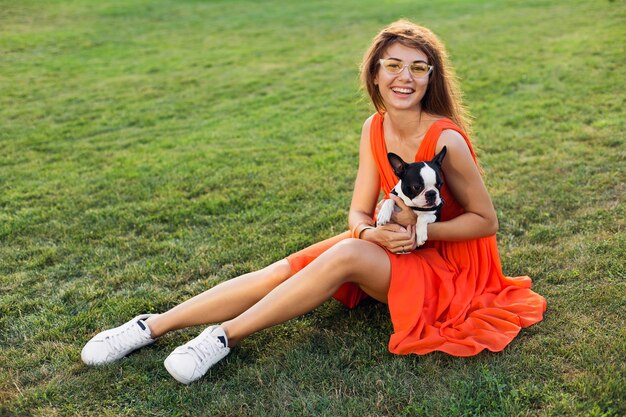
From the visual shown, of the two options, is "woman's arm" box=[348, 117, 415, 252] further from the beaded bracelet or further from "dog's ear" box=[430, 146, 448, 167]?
"dog's ear" box=[430, 146, 448, 167]

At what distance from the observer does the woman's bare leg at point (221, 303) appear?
3.20 meters

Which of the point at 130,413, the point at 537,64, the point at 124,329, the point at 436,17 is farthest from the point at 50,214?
the point at 436,17

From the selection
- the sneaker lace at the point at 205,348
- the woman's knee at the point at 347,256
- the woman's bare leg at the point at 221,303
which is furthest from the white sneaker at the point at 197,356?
the woman's knee at the point at 347,256

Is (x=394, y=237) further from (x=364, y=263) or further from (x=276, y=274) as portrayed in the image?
(x=276, y=274)

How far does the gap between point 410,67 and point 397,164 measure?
1.64ft

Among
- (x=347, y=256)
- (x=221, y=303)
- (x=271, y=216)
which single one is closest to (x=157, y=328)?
(x=221, y=303)

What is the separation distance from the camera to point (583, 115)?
23.4ft

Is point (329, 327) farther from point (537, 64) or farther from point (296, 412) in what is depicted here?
point (537, 64)

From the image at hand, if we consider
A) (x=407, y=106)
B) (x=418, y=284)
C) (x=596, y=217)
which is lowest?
(x=596, y=217)

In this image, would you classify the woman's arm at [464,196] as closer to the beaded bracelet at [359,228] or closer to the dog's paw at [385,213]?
Result: the dog's paw at [385,213]

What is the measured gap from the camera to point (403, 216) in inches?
124

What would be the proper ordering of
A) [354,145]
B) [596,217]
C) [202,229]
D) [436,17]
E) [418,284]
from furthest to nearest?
1. [436,17]
2. [354,145]
3. [202,229]
4. [596,217]
5. [418,284]

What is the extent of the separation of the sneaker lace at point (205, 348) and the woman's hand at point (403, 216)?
108 cm

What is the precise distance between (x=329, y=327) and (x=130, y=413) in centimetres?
112
